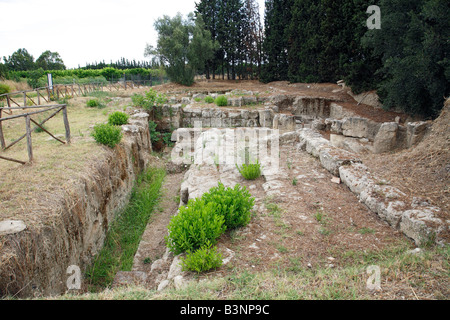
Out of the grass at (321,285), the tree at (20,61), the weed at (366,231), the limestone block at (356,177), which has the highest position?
the tree at (20,61)

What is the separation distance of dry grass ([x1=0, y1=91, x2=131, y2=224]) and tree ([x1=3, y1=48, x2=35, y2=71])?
4157 centimetres

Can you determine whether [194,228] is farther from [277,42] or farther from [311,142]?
[277,42]

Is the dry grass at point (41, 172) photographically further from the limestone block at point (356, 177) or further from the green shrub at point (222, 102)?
the green shrub at point (222, 102)

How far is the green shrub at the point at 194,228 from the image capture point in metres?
3.29

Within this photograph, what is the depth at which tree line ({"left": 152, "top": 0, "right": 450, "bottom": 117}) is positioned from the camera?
10.3m

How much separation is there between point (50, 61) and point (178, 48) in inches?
1326

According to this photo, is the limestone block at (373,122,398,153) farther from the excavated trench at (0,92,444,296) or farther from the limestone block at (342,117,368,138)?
the limestone block at (342,117,368,138)

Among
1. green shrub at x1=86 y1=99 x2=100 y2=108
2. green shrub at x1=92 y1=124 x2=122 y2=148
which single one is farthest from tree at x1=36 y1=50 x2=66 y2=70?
green shrub at x1=92 y1=124 x2=122 y2=148

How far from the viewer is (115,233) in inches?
228

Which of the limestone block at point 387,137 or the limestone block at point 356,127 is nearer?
the limestone block at point 387,137

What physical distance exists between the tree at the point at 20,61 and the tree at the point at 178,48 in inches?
1103

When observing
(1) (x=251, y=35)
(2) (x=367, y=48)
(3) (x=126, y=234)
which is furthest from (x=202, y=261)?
(1) (x=251, y=35)

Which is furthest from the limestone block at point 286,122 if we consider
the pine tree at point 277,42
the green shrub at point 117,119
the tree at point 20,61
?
the tree at point 20,61
